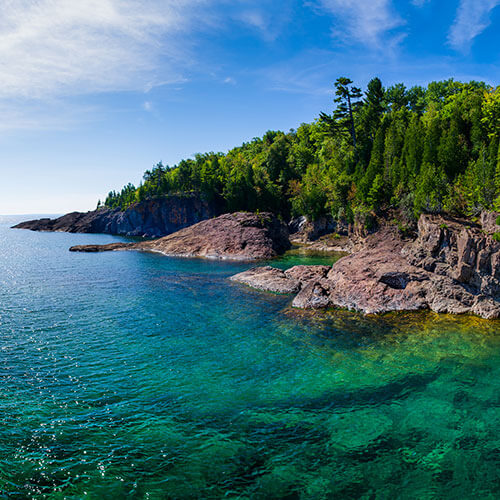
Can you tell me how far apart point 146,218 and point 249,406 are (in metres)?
141

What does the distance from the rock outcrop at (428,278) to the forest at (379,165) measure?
5364mm

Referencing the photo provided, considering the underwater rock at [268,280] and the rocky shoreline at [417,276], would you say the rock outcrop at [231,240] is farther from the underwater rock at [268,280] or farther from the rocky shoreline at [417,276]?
the rocky shoreline at [417,276]

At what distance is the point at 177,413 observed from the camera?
1634 centimetres

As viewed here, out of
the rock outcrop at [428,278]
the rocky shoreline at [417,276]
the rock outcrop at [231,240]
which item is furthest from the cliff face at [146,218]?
the rock outcrop at [428,278]

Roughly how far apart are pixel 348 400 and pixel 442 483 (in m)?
5.59

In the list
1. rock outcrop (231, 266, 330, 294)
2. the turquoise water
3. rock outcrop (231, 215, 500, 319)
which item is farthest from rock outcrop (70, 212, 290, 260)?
the turquoise water

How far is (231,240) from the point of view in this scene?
7262cm

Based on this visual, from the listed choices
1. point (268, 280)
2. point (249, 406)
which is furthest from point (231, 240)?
point (249, 406)

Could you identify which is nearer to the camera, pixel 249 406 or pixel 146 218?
pixel 249 406

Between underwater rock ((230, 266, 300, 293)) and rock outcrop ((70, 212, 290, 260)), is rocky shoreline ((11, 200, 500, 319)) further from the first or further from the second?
rock outcrop ((70, 212, 290, 260))

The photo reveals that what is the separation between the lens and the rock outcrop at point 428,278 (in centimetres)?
2877

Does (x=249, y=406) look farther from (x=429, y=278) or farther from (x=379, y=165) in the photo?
(x=379, y=165)

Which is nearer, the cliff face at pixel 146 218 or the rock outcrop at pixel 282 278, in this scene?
the rock outcrop at pixel 282 278

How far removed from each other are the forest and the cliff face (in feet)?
17.7
